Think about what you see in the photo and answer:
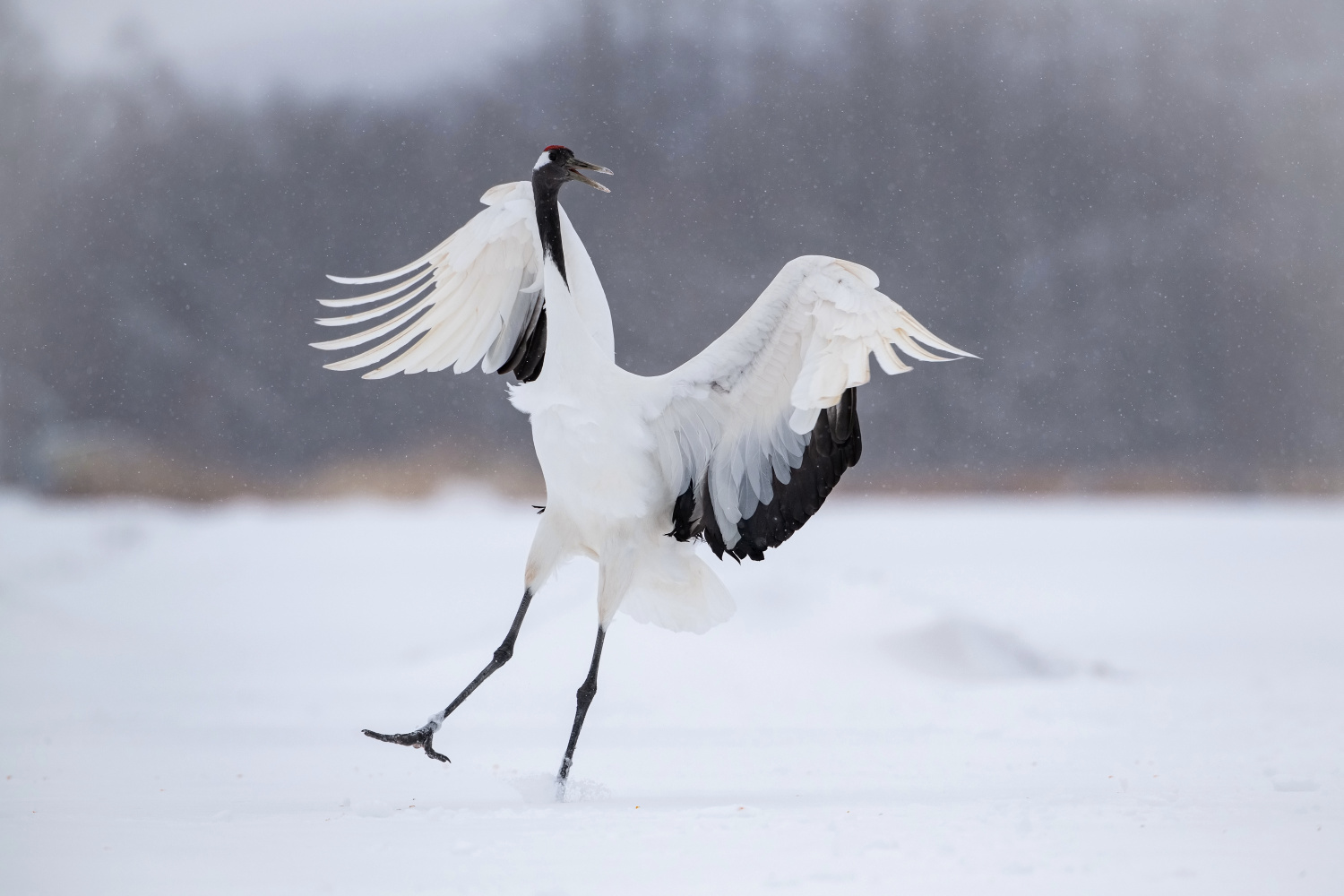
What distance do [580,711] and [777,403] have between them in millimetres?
674

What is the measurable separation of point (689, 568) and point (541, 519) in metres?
0.31

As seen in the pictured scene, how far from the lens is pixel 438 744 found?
2.80 metres

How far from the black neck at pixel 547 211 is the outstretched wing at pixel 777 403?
1.10 feet

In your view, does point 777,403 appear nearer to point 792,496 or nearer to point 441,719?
point 792,496

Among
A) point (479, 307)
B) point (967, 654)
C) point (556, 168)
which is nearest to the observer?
point (556, 168)

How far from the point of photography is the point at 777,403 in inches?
81.1

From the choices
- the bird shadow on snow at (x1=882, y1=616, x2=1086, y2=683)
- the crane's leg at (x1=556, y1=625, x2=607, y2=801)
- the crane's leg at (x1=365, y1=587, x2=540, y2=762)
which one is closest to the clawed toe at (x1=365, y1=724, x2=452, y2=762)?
the crane's leg at (x1=365, y1=587, x2=540, y2=762)

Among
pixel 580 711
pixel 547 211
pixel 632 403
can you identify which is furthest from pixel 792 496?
pixel 547 211

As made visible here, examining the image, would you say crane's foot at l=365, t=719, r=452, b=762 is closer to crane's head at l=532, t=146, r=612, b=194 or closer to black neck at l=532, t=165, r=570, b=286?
black neck at l=532, t=165, r=570, b=286

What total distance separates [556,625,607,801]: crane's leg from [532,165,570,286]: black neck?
2.27ft

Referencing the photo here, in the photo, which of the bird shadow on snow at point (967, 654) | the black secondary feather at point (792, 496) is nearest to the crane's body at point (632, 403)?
the black secondary feather at point (792, 496)

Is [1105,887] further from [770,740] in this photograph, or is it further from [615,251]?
[615,251]

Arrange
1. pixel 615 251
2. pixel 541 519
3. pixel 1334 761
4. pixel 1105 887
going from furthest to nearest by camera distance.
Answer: pixel 615 251 < pixel 1334 761 < pixel 541 519 < pixel 1105 887

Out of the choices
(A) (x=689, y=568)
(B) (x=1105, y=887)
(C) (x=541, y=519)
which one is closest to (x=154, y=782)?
(C) (x=541, y=519)
